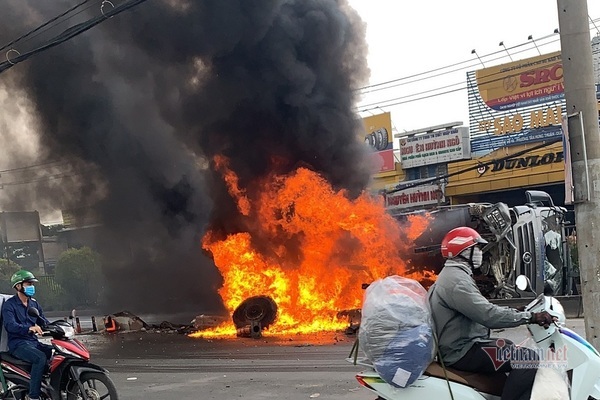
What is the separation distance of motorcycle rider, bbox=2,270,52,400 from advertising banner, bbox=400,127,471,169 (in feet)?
85.7

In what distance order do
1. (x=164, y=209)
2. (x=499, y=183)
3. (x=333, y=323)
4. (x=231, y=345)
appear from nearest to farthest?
(x=231, y=345) < (x=333, y=323) < (x=164, y=209) < (x=499, y=183)

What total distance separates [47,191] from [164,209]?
14.0ft

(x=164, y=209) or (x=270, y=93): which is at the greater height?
(x=270, y=93)

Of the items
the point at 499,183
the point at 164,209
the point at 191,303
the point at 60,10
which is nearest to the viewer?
the point at 60,10

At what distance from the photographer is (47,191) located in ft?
70.1

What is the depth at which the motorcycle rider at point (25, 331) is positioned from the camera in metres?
6.07

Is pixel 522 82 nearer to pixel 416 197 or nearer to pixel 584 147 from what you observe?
pixel 416 197

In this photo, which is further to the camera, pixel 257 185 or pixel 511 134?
pixel 511 134

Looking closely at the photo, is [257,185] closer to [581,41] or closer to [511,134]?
[581,41]

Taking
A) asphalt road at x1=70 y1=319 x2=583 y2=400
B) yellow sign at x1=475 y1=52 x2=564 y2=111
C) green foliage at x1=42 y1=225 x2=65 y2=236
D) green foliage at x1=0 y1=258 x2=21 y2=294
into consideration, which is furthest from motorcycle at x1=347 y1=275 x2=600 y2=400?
green foliage at x1=42 y1=225 x2=65 y2=236

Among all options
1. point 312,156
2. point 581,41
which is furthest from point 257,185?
point 581,41

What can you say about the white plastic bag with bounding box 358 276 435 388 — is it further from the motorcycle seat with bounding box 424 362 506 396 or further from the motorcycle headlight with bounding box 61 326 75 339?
the motorcycle headlight with bounding box 61 326 75 339

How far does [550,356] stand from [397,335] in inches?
36.8

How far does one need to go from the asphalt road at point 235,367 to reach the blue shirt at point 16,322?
183 cm
